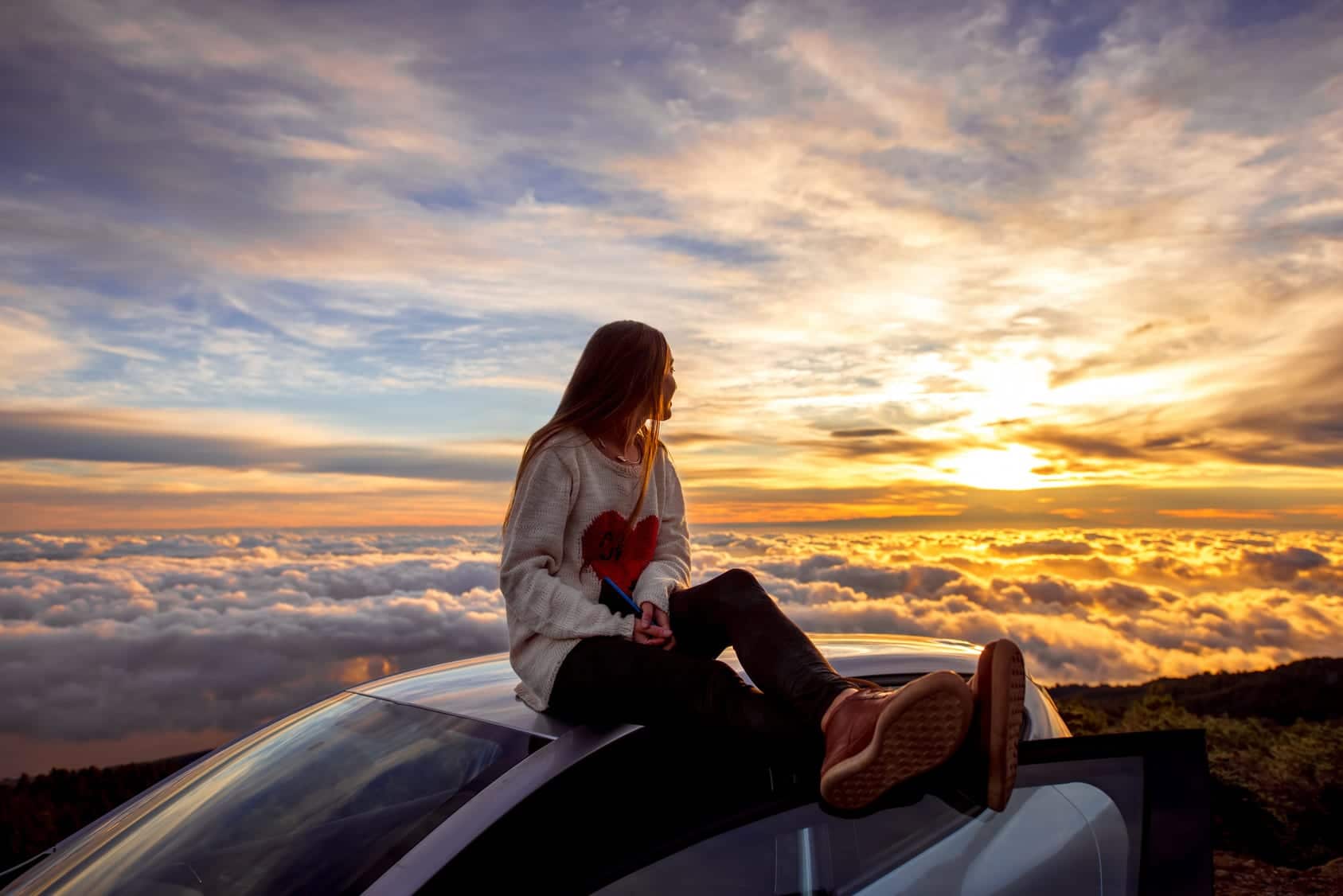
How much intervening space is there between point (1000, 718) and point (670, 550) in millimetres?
1344

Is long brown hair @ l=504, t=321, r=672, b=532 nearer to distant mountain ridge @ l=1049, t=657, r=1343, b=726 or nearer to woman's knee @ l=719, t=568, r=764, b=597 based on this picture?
woman's knee @ l=719, t=568, r=764, b=597

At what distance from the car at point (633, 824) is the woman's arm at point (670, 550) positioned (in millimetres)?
667

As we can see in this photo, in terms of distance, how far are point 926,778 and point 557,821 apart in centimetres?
74

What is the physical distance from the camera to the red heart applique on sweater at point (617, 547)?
2646 millimetres

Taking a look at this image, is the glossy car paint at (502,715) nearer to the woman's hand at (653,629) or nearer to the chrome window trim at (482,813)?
the chrome window trim at (482,813)

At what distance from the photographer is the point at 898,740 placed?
1.71 meters

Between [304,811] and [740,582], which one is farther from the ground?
[740,582]

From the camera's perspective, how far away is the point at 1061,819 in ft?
6.15

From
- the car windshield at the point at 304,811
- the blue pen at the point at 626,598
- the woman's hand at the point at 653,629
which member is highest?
the blue pen at the point at 626,598

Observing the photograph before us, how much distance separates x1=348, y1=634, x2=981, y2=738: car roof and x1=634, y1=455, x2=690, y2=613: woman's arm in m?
0.28

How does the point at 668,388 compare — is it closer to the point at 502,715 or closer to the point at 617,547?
the point at 617,547

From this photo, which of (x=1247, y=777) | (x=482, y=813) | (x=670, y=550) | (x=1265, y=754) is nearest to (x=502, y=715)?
(x=482, y=813)

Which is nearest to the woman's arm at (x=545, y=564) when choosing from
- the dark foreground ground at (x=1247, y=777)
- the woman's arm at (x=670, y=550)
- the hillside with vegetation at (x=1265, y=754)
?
the woman's arm at (x=670, y=550)

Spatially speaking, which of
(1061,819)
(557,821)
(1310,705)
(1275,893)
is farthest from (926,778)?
(1310,705)
